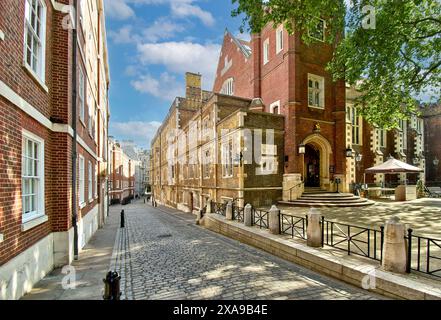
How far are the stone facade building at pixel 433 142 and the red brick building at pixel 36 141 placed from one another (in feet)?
151

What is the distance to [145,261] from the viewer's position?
773cm

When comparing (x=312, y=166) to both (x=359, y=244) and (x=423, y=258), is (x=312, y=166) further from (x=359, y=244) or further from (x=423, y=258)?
(x=423, y=258)

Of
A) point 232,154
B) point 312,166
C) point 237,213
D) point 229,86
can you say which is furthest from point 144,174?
point 237,213

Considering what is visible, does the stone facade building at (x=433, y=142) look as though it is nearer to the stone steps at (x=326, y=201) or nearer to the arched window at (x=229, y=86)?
the stone steps at (x=326, y=201)

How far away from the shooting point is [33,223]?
5668 mm

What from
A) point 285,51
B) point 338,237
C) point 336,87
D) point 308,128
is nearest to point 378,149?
point 336,87

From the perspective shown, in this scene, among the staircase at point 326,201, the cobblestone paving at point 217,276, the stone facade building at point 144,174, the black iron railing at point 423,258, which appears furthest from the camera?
the stone facade building at point 144,174

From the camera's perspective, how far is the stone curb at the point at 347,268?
14.8ft

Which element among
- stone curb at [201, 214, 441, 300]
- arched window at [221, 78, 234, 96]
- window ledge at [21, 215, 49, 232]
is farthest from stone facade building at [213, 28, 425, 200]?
window ledge at [21, 215, 49, 232]

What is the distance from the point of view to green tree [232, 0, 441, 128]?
11164 mm

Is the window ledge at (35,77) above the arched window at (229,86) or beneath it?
beneath

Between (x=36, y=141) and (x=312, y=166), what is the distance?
63.7 feet

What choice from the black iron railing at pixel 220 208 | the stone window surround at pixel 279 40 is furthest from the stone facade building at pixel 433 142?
the black iron railing at pixel 220 208

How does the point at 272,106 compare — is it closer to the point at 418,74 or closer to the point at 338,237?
the point at 418,74
